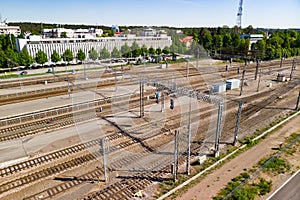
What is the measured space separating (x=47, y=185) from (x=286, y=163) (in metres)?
16.1

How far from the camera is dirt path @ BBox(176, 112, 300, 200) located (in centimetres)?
1317

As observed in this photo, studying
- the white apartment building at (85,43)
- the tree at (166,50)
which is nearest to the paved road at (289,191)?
the tree at (166,50)

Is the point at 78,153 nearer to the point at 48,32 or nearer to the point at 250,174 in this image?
the point at 250,174

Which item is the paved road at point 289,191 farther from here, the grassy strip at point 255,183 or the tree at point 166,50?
the tree at point 166,50

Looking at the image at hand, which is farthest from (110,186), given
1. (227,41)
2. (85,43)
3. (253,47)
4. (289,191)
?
(253,47)

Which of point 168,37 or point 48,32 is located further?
point 48,32

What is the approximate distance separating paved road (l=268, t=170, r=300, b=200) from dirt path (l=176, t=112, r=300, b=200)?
2408 millimetres

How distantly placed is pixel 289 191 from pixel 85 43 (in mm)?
60568

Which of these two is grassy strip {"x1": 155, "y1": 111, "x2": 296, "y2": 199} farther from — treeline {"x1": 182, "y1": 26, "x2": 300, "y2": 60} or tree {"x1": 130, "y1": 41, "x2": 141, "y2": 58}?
treeline {"x1": 182, "y1": 26, "x2": 300, "y2": 60}

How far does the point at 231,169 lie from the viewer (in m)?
15.3

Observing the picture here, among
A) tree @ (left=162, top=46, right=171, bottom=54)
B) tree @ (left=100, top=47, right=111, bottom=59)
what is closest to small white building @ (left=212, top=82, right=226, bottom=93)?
tree @ (left=162, top=46, right=171, bottom=54)

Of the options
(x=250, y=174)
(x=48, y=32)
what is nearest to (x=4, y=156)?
(x=250, y=174)

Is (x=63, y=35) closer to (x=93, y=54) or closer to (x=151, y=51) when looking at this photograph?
(x=93, y=54)

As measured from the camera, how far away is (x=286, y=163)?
53.0 ft
